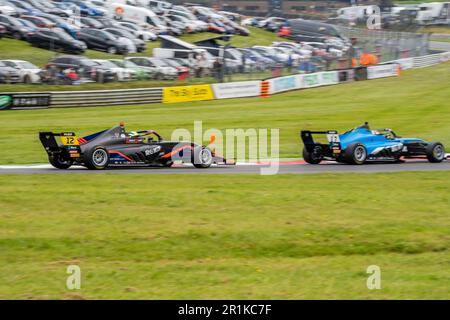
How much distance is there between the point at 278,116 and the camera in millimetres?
31922

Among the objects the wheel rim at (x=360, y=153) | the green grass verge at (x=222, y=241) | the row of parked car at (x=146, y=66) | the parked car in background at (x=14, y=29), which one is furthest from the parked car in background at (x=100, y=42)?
the green grass verge at (x=222, y=241)

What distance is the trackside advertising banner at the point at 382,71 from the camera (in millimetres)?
47156

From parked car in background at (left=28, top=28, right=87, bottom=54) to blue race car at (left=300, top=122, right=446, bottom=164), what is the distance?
950 inches

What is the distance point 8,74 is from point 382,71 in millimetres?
24539

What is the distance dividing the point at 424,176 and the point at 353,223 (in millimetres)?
6701

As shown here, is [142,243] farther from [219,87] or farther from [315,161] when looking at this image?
[219,87]

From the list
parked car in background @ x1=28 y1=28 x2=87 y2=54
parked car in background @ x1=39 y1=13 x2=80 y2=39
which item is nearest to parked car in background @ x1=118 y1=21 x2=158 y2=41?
parked car in background @ x1=39 y1=13 x2=80 y2=39

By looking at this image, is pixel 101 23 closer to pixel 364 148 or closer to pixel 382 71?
Result: pixel 382 71

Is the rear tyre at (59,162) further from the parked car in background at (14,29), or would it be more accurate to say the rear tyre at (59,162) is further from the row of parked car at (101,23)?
the parked car in background at (14,29)

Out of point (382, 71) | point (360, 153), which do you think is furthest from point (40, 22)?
point (360, 153)

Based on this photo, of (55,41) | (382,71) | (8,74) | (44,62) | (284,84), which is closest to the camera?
(8,74)
